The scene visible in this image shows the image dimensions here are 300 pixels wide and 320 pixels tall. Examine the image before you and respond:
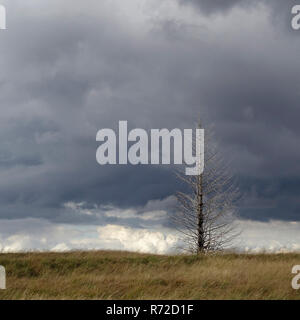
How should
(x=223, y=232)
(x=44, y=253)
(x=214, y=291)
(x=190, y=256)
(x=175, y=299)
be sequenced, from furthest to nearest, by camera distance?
1. (x=223, y=232)
2. (x=44, y=253)
3. (x=190, y=256)
4. (x=214, y=291)
5. (x=175, y=299)

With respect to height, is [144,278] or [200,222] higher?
[200,222]

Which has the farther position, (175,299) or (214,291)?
(214,291)

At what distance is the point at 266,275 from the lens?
1667 cm

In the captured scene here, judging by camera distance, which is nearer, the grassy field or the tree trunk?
the grassy field

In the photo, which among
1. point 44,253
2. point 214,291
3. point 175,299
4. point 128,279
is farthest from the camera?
point 44,253

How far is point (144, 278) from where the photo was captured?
1598 cm

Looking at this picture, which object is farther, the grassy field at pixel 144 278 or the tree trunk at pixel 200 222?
the tree trunk at pixel 200 222

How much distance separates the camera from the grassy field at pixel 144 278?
14.3 metres

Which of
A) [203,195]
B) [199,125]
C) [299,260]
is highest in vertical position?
[199,125]

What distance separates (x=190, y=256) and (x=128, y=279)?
6444 millimetres

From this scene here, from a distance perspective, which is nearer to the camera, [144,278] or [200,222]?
[144,278]

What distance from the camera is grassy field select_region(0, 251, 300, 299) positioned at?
14.3 meters
